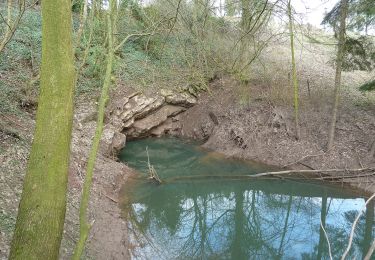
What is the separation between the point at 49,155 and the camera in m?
2.82

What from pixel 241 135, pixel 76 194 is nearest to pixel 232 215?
pixel 76 194

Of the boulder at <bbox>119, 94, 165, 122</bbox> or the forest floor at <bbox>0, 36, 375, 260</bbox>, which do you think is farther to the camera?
the boulder at <bbox>119, 94, 165, 122</bbox>

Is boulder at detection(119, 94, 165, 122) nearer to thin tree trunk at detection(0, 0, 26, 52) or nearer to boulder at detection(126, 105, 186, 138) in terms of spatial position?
boulder at detection(126, 105, 186, 138)

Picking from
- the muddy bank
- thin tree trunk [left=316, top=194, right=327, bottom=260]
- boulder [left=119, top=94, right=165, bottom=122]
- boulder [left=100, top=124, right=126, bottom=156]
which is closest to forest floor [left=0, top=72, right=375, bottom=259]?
the muddy bank

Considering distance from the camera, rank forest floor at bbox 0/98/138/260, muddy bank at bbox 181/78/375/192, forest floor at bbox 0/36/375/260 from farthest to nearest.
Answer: muddy bank at bbox 181/78/375/192, forest floor at bbox 0/36/375/260, forest floor at bbox 0/98/138/260

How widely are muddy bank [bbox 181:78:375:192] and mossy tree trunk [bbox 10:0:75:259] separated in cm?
1056

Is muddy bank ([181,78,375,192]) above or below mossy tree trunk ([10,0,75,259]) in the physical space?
below

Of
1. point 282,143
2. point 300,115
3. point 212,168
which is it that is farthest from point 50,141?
point 300,115

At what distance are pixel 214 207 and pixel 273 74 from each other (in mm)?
8165

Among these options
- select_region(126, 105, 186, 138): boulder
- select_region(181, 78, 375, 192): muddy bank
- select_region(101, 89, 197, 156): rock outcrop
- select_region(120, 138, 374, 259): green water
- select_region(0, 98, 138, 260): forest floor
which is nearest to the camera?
select_region(0, 98, 138, 260): forest floor

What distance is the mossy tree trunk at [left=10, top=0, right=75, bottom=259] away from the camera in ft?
9.11

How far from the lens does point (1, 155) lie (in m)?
7.32

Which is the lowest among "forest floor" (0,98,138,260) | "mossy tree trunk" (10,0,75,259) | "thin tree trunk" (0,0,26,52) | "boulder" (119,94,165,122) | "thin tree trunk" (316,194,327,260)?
"thin tree trunk" (316,194,327,260)

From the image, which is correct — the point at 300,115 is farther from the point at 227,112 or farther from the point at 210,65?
the point at 210,65
